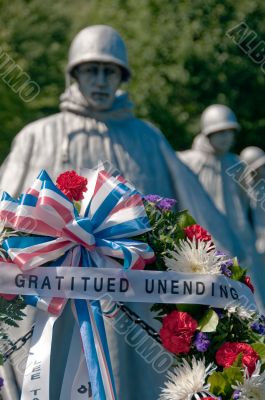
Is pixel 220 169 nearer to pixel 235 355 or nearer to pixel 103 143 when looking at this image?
pixel 103 143

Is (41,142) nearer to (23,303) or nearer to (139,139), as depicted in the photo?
(139,139)

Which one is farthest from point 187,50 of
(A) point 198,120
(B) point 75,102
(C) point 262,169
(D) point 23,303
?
(D) point 23,303

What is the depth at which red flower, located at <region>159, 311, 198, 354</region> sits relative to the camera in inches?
245

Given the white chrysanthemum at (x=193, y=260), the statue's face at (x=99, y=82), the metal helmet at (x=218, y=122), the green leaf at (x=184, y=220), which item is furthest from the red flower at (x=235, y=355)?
the metal helmet at (x=218, y=122)

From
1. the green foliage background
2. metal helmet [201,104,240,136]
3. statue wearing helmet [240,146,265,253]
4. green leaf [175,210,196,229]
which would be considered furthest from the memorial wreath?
the green foliage background

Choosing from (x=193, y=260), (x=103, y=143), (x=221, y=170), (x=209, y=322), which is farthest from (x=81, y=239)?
(x=221, y=170)

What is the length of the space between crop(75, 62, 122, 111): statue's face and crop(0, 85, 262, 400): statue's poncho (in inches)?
3.1

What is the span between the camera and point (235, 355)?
6.16 meters

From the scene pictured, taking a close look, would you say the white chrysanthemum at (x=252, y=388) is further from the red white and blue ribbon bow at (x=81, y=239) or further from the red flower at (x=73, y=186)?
the red flower at (x=73, y=186)

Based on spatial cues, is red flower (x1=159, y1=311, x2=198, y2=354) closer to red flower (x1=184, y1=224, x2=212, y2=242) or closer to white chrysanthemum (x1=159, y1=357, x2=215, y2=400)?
white chrysanthemum (x1=159, y1=357, x2=215, y2=400)

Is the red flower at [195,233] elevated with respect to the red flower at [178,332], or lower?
elevated

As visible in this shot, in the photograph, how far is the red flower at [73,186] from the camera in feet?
21.7

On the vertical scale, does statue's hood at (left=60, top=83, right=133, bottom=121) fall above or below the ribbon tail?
above

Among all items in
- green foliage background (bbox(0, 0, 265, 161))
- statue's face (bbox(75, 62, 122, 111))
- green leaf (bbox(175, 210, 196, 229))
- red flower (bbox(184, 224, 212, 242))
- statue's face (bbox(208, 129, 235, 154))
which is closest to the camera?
red flower (bbox(184, 224, 212, 242))
